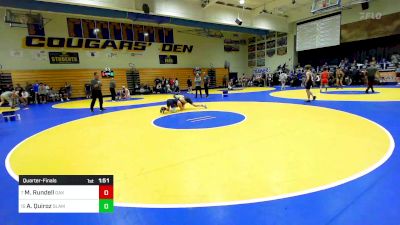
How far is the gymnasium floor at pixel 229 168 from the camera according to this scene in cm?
208

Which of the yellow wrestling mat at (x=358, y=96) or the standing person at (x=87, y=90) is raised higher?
the standing person at (x=87, y=90)

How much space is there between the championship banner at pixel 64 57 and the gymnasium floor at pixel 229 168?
542 inches

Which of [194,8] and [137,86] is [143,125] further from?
[137,86]

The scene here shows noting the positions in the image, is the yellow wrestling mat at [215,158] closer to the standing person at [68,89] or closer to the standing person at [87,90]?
the standing person at [68,89]

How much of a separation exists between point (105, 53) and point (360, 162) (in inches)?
783

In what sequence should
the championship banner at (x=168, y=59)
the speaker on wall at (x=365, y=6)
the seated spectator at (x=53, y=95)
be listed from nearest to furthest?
the speaker on wall at (x=365, y=6), the seated spectator at (x=53, y=95), the championship banner at (x=168, y=59)

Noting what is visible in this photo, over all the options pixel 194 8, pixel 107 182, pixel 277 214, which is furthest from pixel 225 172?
pixel 194 8

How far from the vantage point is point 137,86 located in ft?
66.8

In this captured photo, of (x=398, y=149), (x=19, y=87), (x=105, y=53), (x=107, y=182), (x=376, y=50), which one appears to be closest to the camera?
(x=107, y=182)

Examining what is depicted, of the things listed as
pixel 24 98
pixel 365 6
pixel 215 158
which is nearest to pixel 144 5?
pixel 24 98
